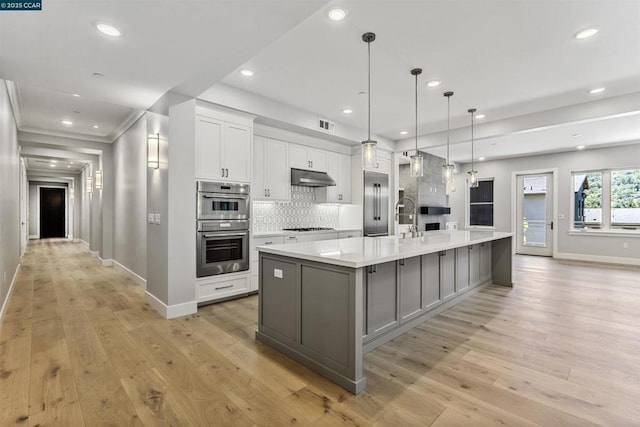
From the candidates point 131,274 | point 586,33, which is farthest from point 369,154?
point 131,274

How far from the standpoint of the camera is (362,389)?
211cm

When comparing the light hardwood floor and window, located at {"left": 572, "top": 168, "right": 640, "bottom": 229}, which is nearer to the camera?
the light hardwood floor

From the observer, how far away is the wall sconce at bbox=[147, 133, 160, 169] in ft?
12.5

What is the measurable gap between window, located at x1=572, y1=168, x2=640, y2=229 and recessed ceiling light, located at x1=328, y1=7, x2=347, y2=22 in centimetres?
840

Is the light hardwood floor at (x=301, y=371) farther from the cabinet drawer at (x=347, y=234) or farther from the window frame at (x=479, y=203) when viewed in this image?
the window frame at (x=479, y=203)

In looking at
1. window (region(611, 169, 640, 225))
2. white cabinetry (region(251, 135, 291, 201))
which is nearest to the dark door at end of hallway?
white cabinetry (region(251, 135, 291, 201))

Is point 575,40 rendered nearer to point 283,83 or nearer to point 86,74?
point 283,83

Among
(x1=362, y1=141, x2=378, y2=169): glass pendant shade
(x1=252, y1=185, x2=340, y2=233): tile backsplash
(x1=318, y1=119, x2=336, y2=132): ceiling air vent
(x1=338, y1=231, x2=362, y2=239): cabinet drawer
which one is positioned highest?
(x1=318, y1=119, x2=336, y2=132): ceiling air vent

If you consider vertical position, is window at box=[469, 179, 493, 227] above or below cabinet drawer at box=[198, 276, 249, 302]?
above

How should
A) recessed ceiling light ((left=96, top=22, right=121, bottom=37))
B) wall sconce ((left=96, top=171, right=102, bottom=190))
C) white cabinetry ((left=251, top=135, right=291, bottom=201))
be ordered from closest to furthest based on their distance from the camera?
recessed ceiling light ((left=96, top=22, right=121, bottom=37)) < white cabinetry ((left=251, top=135, right=291, bottom=201)) < wall sconce ((left=96, top=171, right=102, bottom=190))

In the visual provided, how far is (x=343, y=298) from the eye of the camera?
A: 7.11 ft

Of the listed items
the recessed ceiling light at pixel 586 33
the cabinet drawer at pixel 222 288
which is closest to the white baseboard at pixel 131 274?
the cabinet drawer at pixel 222 288

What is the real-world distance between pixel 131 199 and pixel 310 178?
10.7ft

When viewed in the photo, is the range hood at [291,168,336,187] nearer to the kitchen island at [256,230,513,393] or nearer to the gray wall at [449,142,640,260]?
the kitchen island at [256,230,513,393]
